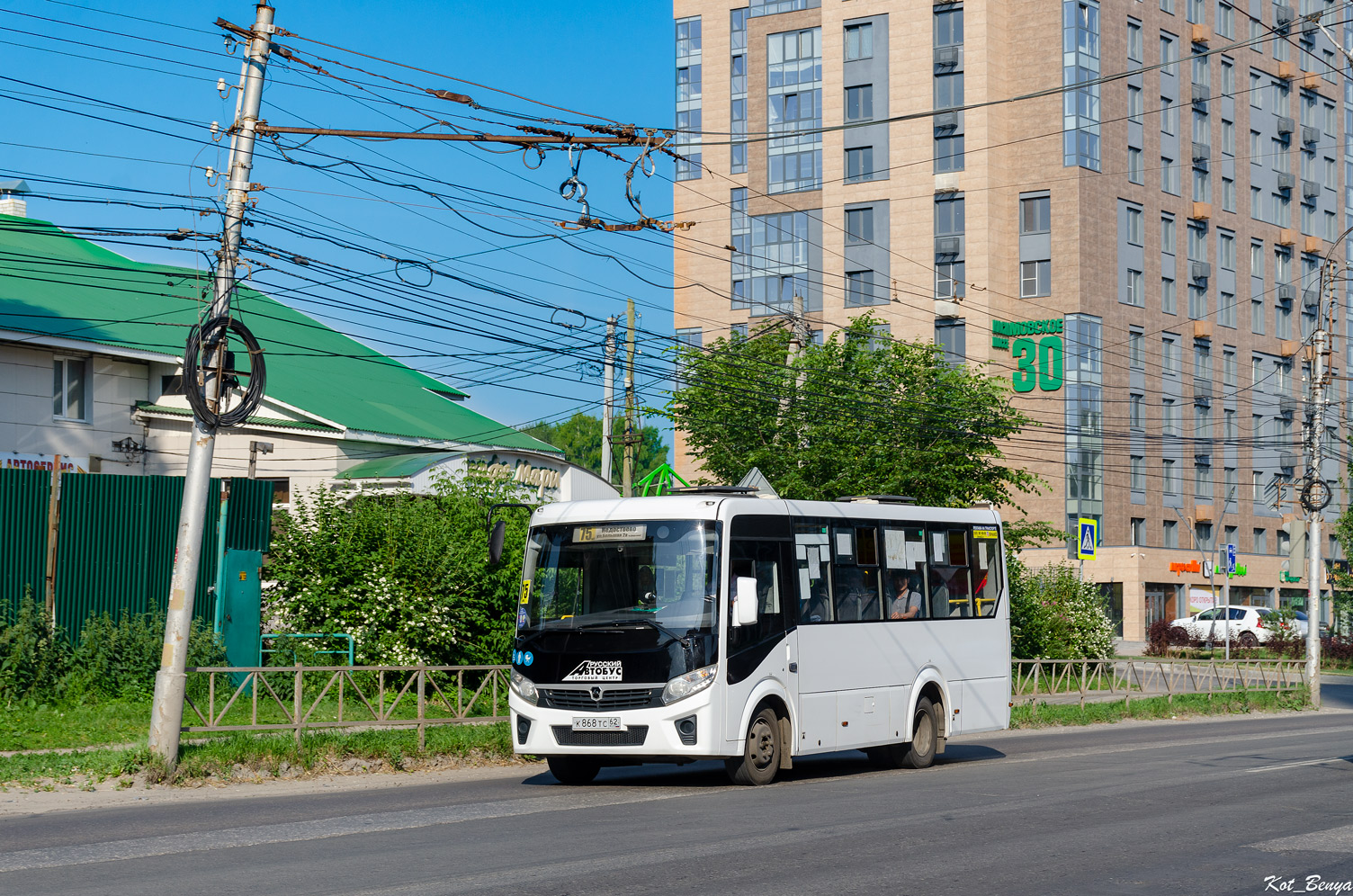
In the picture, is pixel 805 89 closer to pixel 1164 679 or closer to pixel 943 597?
pixel 1164 679

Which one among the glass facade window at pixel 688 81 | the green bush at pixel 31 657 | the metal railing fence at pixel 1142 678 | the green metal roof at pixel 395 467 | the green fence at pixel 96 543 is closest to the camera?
the green bush at pixel 31 657

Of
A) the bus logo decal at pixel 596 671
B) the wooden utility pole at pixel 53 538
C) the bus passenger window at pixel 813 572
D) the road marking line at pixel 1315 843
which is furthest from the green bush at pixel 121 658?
the road marking line at pixel 1315 843

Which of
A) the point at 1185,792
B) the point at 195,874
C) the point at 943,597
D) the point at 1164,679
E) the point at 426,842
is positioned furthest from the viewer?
the point at 1164,679

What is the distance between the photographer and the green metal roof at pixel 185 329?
3318 centimetres

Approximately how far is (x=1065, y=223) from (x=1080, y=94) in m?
6.03

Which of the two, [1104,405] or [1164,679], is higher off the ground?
[1104,405]

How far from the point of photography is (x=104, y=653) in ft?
67.1

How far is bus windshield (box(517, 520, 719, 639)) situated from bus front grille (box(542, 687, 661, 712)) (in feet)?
2.03

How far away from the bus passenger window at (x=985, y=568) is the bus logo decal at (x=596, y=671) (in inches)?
256

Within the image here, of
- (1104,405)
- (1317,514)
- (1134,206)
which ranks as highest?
(1134,206)

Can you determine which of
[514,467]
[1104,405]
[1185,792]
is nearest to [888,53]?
[1104,405]

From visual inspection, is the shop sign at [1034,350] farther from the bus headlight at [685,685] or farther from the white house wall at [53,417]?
the bus headlight at [685,685]

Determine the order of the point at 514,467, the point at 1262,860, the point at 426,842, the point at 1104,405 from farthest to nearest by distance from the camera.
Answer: the point at 1104,405
the point at 514,467
the point at 426,842
the point at 1262,860

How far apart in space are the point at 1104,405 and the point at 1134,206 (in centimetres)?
994
